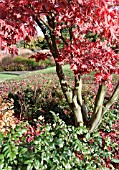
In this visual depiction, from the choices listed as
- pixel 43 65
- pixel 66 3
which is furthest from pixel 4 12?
pixel 43 65

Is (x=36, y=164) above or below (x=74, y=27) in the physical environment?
below

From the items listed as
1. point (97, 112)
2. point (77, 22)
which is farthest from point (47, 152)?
point (97, 112)

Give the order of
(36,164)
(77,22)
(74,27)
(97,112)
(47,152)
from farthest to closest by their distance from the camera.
Answer: 1. (97,112)
2. (74,27)
3. (77,22)
4. (47,152)
5. (36,164)

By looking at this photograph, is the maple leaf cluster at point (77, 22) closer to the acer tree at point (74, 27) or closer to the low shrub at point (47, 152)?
the acer tree at point (74, 27)

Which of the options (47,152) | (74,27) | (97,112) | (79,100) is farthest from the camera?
(79,100)

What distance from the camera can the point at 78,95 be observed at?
3805mm

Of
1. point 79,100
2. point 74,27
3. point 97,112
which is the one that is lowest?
point 97,112

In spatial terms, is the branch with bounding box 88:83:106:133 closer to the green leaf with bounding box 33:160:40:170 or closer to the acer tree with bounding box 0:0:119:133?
the acer tree with bounding box 0:0:119:133

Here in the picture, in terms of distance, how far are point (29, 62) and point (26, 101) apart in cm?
1242

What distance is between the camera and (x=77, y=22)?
2746 millimetres

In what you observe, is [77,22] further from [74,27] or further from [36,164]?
[36,164]

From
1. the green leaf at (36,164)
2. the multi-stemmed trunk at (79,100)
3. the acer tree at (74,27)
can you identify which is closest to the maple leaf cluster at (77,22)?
the acer tree at (74,27)

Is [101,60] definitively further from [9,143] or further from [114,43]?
[9,143]

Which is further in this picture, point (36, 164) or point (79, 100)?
point (79, 100)
